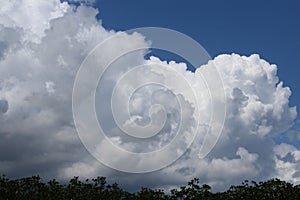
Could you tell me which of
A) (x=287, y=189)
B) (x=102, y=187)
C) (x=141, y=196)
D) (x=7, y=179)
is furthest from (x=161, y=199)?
(x=7, y=179)

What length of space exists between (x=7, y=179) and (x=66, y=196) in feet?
19.6

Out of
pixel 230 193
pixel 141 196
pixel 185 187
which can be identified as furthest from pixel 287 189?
pixel 141 196

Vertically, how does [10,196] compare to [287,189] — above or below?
below

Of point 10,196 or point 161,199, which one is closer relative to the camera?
point 10,196

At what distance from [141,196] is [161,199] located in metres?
2.08

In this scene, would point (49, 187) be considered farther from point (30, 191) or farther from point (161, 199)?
point (161, 199)

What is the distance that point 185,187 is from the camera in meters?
44.2

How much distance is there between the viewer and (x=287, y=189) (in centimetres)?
4331

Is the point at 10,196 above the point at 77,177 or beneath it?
beneath

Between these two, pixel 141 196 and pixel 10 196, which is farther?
pixel 141 196

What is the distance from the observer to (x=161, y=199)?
43.8 metres

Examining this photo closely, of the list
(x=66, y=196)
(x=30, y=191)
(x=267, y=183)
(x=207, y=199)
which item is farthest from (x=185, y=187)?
(x=30, y=191)

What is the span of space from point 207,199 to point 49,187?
15462 mm

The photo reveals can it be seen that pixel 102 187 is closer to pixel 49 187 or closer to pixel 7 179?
pixel 49 187
